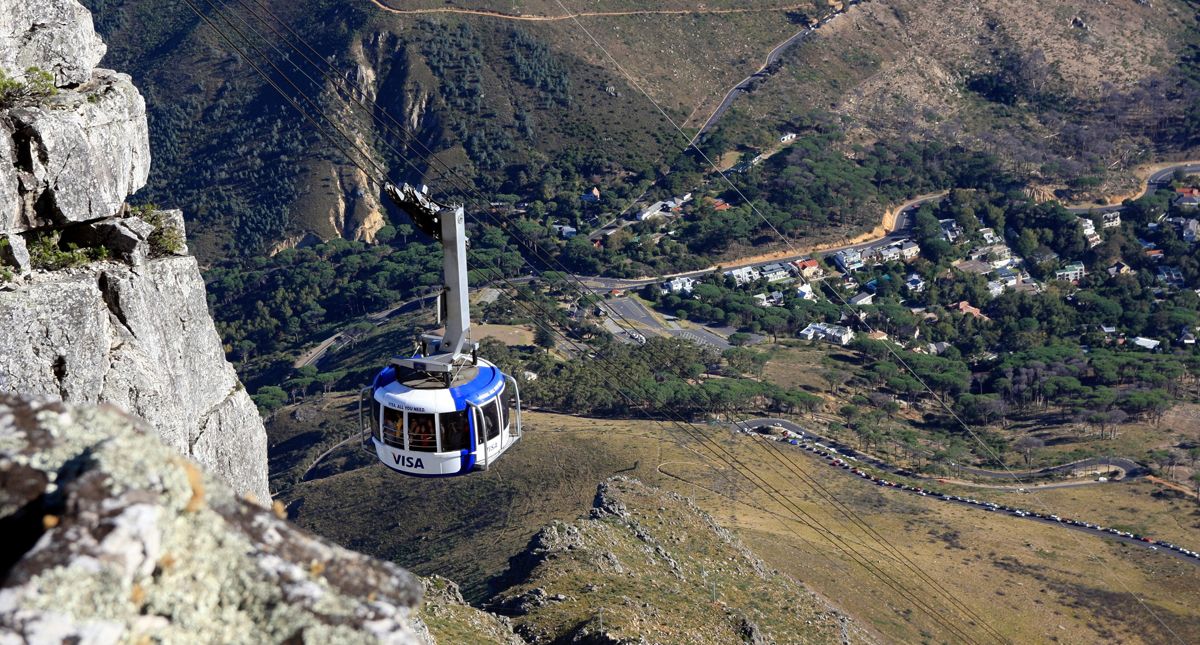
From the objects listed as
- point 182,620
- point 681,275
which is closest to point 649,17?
point 681,275

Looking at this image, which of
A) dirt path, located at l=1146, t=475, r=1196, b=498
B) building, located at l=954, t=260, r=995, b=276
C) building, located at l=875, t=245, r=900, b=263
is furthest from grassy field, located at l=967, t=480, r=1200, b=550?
building, located at l=954, t=260, r=995, b=276

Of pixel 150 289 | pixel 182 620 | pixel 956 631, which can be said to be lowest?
pixel 956 631

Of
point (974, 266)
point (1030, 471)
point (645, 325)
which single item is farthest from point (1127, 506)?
point (974, 266)

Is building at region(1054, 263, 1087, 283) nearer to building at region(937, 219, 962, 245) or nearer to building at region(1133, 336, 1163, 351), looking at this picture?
building at region(937, 219, 962, 245)

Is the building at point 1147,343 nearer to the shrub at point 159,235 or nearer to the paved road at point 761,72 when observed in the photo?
the paved road at point 761,72

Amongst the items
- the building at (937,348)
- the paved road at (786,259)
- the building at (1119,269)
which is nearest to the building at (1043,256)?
Answer: the building at (1119,269)

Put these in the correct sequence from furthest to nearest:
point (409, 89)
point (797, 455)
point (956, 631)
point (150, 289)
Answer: point (409, 89), point (797, 455), point (956, 631), point (150, 289)

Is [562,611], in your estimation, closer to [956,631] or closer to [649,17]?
[956,631]
